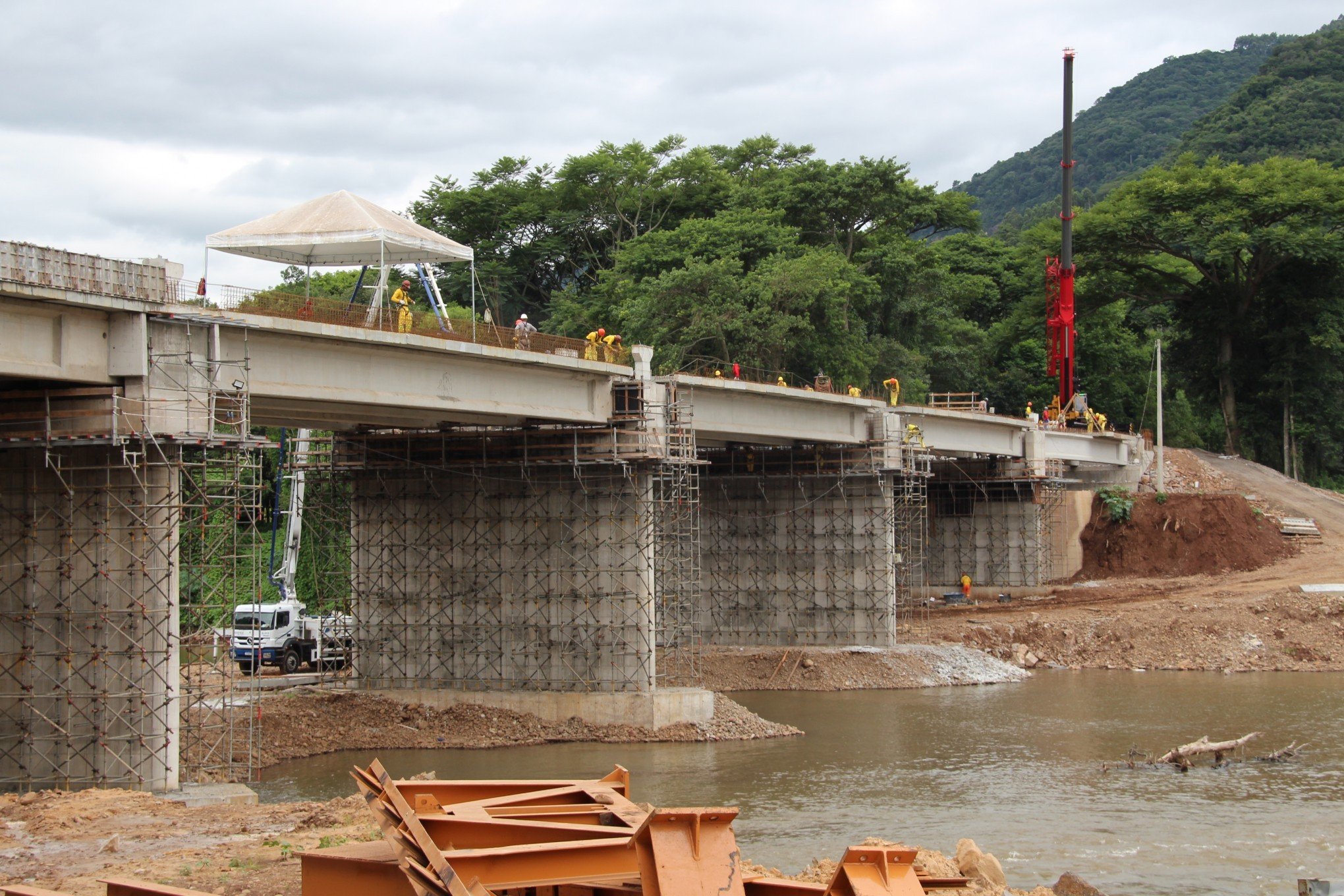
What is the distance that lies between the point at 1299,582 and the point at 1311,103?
78240 millimetres

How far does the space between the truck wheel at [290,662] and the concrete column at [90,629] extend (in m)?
18.9

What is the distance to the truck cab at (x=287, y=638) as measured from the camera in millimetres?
42859

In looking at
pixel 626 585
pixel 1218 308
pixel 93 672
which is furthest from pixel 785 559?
pixel 1218 308

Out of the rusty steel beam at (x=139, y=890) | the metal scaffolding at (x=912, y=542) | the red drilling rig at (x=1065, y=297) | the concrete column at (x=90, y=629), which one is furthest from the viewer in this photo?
the red drilling rig at (x=1065, y=297)

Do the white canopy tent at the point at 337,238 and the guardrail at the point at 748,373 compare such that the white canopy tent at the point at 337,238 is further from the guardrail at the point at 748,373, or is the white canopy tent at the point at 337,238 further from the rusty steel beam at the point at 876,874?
the guardrail at the point at 748,373

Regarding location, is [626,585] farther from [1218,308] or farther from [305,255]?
[1218,308]

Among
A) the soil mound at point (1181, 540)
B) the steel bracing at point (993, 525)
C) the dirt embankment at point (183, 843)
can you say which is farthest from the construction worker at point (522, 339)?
the soil mound at point (1181, 540)

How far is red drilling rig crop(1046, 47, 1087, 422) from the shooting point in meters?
76.0

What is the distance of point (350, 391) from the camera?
98.8 ft

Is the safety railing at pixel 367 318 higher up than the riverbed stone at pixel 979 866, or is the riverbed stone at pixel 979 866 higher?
the safety railing at pixel 367 318

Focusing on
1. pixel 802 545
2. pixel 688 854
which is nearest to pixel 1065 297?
pixel 802 545

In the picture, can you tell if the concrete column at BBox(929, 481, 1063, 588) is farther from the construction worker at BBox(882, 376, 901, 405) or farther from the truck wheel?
the truck wheel

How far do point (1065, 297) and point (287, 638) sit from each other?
48.8 m

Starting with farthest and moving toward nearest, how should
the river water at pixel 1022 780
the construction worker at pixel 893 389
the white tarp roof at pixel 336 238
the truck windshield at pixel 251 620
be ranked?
1. the construction worker at pixel 893 389
2. the truck windshield at pixel 251 620
3. the white tarp roof at pixel 336 238
4. the river water at pixel 1022 780
